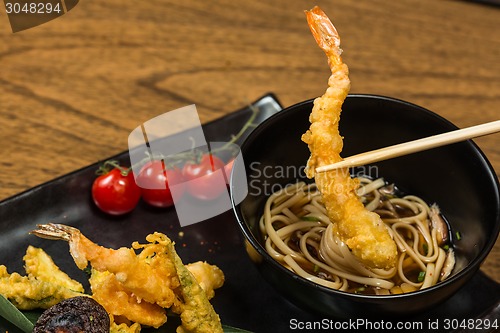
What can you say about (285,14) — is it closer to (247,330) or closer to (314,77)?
(314,77)

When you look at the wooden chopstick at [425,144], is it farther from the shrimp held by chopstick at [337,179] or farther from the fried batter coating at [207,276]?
the fried batter coating at [207,276]

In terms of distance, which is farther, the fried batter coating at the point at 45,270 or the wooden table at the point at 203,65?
the wooden table at the point at 203,65

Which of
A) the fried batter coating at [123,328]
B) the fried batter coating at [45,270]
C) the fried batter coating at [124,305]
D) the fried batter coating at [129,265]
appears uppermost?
the fried batter coating at [129,265]

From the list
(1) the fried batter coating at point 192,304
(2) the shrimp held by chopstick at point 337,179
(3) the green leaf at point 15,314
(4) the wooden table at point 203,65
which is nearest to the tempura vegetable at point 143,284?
(1) the fried batter coating at point 192,304

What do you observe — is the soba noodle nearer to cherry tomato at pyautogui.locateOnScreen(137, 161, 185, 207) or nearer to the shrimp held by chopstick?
the shrimp held by chopstick

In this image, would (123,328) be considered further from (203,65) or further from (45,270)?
(203,65)

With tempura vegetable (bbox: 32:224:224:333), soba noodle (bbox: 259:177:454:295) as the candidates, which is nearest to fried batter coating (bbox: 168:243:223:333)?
tempura vegetable (bbox: 32:224:224:333)

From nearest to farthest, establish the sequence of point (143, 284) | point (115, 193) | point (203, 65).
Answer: point (143, 284) → point (115, 193) → point (203, 65)

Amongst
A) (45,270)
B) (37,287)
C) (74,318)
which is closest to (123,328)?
(74,318)
